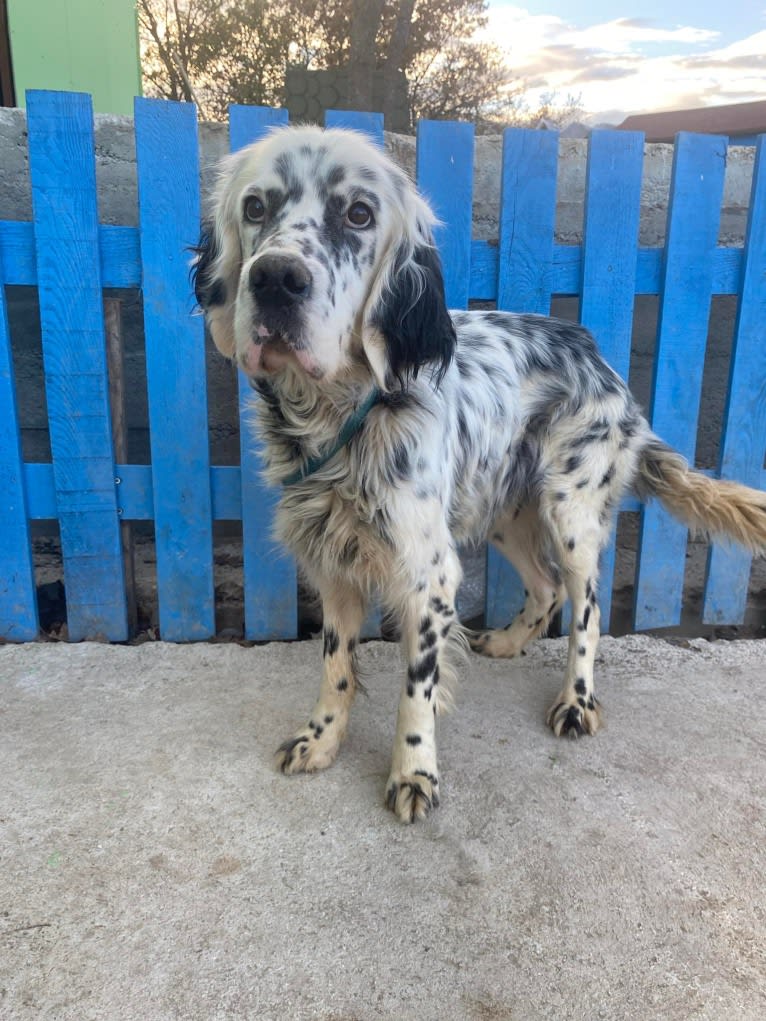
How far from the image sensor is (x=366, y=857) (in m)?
1.91

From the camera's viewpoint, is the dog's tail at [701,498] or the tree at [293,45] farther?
the tree at [293,45]

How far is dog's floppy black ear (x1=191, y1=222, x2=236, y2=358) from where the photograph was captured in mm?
2100

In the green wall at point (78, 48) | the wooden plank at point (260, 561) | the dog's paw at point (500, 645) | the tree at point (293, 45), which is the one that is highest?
the tree at point (293, 45)

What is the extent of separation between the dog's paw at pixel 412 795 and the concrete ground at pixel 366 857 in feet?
0.13

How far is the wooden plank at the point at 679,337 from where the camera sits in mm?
2854

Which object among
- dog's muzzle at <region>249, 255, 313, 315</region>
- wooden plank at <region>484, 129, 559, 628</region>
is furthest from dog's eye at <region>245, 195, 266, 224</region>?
wooden plank at <region>484, 129, 559, 628</region>

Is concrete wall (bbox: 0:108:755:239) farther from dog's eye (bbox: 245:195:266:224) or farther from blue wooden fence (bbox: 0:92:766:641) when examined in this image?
dog's eye (bbox: 245:195:266:224)

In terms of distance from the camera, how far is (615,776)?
2.25 metres

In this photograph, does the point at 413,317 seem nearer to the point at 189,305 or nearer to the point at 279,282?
the point at 279,282

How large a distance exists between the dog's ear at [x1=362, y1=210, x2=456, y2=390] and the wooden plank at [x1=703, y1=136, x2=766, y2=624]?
1645 millimetres

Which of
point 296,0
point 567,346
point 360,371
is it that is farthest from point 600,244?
point 296,0

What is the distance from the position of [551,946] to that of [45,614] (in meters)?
2.49

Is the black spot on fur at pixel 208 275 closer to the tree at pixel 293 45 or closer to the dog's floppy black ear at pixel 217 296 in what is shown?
the dog's floppy black ear at pixel 217 296

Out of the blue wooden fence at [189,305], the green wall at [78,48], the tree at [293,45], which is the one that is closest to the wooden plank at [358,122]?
the blue wooden fence at [189,305]
